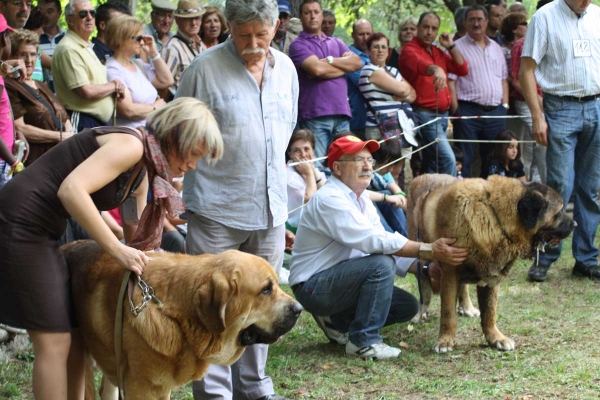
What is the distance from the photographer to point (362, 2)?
16.7 m

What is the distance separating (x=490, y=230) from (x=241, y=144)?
2239mm

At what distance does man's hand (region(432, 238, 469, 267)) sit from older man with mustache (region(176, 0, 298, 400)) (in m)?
1.54

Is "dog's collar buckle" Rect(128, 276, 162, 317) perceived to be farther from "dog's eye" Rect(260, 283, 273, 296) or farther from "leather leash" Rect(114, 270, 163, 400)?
"dog's eye" Rect(260, 283, 273, 296)

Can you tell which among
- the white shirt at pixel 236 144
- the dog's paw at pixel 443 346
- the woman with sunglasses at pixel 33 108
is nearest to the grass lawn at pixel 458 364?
the dog's paw at pixel 443 346

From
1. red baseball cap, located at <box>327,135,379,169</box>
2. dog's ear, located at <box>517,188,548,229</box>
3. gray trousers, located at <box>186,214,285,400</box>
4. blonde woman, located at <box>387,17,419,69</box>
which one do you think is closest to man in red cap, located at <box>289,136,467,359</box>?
red baseball cap, located at <box>327,135,379,169</box>

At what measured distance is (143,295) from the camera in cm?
356

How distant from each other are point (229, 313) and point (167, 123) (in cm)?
93

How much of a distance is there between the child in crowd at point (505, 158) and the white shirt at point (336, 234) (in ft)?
17.2

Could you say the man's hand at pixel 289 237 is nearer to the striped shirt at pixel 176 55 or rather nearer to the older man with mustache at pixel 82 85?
the older man with mustache at pixel 82 85

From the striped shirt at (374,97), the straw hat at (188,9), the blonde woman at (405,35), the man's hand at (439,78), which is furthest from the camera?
the blonde woman at (405,35)

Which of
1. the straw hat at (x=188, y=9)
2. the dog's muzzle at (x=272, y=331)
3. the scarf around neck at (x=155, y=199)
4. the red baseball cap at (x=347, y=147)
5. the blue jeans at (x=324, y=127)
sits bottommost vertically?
the blue jeans at (x=324, y=127)

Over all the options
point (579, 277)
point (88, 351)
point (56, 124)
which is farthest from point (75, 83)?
point (579, 277)

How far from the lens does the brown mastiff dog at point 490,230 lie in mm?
5844

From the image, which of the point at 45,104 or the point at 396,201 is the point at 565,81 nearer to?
the point at 396,201
